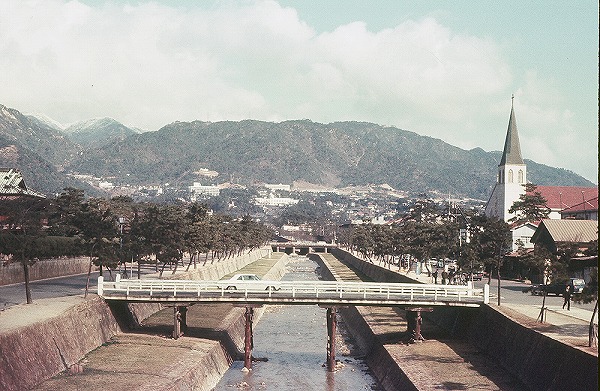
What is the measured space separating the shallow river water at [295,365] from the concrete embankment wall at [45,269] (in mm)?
20149

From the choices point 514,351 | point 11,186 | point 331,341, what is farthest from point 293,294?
point 11,186

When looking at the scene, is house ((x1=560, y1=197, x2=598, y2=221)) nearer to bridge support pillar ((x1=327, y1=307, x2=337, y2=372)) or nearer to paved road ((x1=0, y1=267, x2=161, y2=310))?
bridge support pillar ((x1=327, y1=307, x2=337, y2=372))

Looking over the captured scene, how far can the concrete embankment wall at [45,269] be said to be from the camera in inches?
2557

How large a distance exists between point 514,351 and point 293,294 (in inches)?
589

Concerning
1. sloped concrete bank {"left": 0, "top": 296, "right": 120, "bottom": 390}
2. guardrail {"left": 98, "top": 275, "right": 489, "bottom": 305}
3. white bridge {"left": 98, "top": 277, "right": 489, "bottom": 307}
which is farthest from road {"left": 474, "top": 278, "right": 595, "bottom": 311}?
sloped concrete bank {"left": 0, "top": 296, "right": 120, "bottom": 390}

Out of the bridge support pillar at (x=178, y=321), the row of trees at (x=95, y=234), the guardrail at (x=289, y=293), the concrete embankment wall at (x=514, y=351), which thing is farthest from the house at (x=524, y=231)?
the bridge support pillar at (x=178, y=321)

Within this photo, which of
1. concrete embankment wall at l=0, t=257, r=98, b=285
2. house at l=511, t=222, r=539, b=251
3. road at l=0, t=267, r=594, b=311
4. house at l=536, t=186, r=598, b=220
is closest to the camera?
road at l=0, t=267, r=594, b=311

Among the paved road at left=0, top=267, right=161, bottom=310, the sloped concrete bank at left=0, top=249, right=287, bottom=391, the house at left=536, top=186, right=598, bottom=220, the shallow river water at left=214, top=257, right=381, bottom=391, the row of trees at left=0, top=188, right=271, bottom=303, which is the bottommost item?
the shallow river water at left=214, top=257, right=381, bottom=391

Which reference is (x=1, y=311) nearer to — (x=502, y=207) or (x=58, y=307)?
(x=58, y=307)

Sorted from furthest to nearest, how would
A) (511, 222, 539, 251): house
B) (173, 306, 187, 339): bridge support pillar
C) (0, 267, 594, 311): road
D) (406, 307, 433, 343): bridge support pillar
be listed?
1. (511, 222, 539, 251): house
2. (0, 267, 594, 311): road
3. (406, 307, 433, 343): bridge support pillar
4. (173, 306, 187, 339): bridge support pillar

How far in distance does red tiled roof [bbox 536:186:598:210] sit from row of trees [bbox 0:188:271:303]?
6052cm

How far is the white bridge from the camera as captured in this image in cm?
5069

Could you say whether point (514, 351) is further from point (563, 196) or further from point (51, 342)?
point (563, 196)

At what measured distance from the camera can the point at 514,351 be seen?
136 ft
